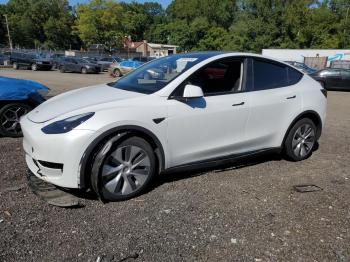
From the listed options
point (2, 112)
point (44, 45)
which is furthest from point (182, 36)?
point (2, 112)

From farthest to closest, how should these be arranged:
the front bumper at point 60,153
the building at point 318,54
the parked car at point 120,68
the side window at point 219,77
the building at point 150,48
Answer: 1. the building at point 150,48
2. the building at point 318,54
3. the parked car at point 120,68
4. the side window at point 219,77
5. the front bumper at point 60,153

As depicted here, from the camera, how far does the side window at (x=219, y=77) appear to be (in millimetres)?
4430

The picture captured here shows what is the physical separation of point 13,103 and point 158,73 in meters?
3.11

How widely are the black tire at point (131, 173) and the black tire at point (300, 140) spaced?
7.34 feet

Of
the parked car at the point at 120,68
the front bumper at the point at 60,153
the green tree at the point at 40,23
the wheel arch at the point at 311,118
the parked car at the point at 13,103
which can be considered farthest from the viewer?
the green tree at the point at 40,23

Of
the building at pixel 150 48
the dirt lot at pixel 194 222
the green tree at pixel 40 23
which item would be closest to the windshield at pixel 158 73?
the dirt lot at pixel 194 222

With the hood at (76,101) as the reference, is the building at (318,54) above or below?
below

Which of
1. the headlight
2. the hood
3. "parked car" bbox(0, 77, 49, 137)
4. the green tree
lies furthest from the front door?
the green tree

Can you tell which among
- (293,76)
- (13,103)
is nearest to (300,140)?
(293,76)

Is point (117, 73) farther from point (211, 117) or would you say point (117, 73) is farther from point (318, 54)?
point (318, 54)

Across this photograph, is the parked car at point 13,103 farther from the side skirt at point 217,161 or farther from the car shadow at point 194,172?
the side skirt at point 217,161

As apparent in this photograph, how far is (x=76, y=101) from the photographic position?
4172 millimetres

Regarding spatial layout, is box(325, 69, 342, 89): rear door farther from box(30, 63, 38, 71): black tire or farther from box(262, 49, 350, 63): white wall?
box(30, 63, 38, 71): black tire

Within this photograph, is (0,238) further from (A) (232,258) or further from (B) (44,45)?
(B) (44,45)
